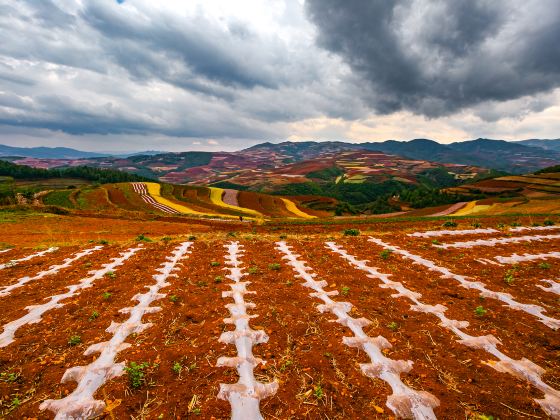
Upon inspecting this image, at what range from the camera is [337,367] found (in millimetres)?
5828

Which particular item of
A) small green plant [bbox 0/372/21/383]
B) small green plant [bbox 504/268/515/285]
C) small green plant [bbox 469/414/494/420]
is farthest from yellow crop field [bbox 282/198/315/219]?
small green plant [bbox 469/414/494/420]

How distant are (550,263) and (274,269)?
13.0m

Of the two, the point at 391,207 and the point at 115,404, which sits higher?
the point at 115,404

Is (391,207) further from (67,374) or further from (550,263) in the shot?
(67,374)

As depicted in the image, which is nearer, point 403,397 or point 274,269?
point 403,397

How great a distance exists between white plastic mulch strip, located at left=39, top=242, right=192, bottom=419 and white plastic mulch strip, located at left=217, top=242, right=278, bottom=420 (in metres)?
2.29

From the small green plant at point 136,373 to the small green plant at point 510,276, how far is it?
12.7m

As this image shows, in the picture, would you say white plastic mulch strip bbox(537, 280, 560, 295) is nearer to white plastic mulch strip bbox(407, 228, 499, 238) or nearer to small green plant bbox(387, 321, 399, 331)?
small green plant bbox(387, 321, 399, 331)

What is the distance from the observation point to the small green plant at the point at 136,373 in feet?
17.5

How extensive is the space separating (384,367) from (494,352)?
284 centimetres

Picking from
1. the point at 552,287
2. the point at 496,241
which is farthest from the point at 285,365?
the point at 496,241

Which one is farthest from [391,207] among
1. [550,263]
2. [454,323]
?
[454,323]

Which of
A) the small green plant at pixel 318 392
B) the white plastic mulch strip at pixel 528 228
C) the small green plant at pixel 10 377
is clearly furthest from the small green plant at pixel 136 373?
the white plastic mulch strip at pixel 528 228

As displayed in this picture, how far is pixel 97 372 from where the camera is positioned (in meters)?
5.66
